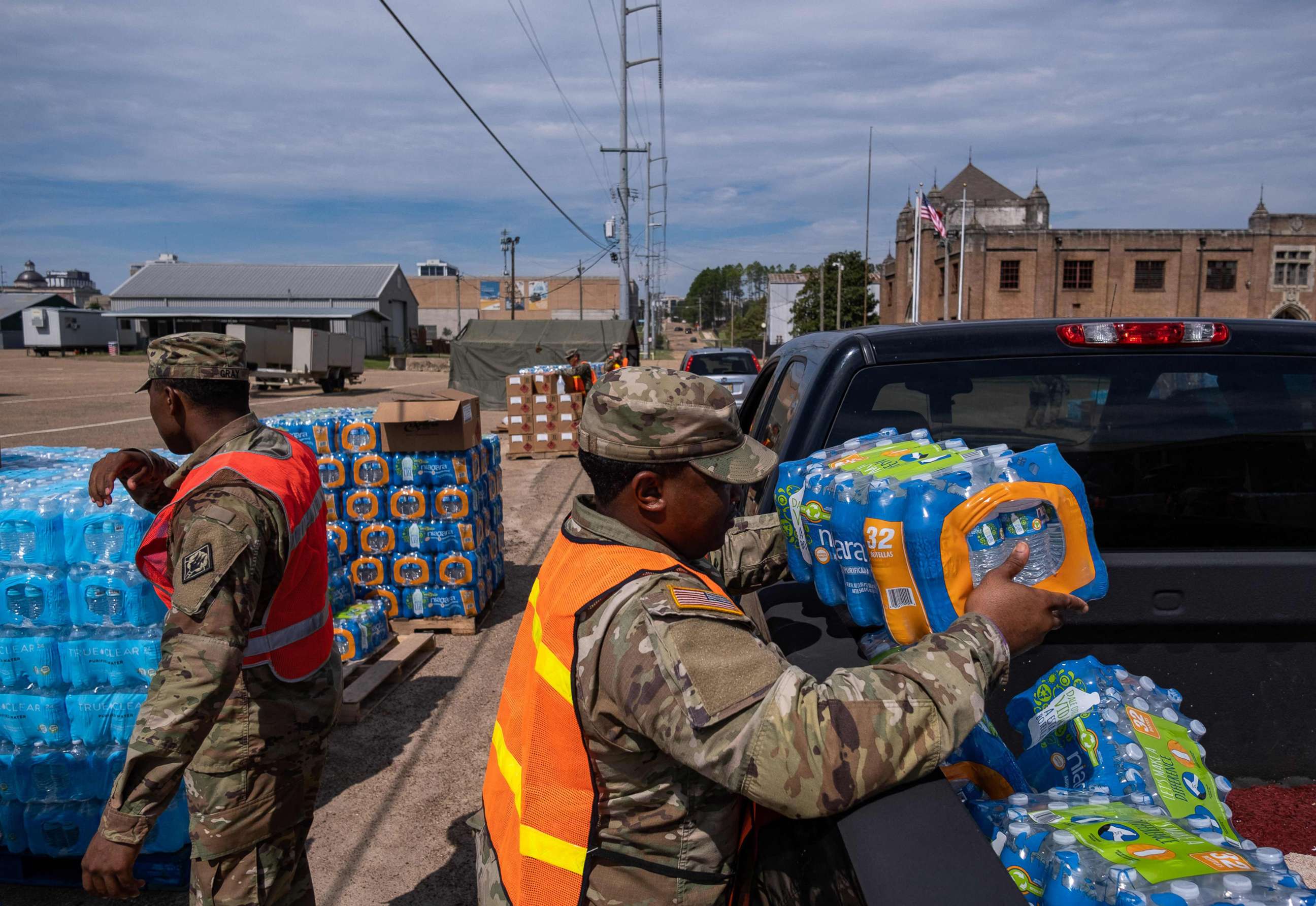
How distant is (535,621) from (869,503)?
2.33 feet

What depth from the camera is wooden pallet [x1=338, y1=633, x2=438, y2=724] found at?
511 centimetres

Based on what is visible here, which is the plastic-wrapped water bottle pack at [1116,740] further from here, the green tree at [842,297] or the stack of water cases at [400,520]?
the green tree at [842,297]

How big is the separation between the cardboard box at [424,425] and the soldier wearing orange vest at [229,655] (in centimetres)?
348

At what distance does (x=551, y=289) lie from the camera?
10312 centimetres

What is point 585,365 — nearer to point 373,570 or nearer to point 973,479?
point 373,570

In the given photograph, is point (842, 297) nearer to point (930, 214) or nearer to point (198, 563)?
point (930, 214)

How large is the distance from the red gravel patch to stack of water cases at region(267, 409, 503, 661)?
5364mm

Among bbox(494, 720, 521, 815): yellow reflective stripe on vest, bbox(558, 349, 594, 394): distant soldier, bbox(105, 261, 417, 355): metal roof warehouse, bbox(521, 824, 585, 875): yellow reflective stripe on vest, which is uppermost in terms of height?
bbox(105, 261, 417, 355): metal roof warehouse

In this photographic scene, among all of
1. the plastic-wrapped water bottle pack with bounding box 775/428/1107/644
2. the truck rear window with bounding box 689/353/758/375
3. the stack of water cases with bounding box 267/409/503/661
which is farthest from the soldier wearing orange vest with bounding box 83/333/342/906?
the truck rear window with bounding box 689/353/758/375

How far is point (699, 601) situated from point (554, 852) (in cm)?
51

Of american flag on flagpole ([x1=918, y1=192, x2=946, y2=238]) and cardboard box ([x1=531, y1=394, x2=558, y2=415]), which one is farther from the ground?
american flag on flagpole ([x1=918, y1=192, x2=946, y2=238])

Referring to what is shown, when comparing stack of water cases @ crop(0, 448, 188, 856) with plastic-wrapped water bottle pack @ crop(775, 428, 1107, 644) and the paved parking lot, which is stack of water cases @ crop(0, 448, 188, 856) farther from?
plastic-wrapped water bottle pack @ crop(775, 428, 1107, 644)

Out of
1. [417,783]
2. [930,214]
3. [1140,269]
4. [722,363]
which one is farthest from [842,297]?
[417,783]

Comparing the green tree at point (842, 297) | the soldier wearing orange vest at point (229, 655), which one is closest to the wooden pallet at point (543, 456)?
the soldier wearing orange vest at point (229, 655)
